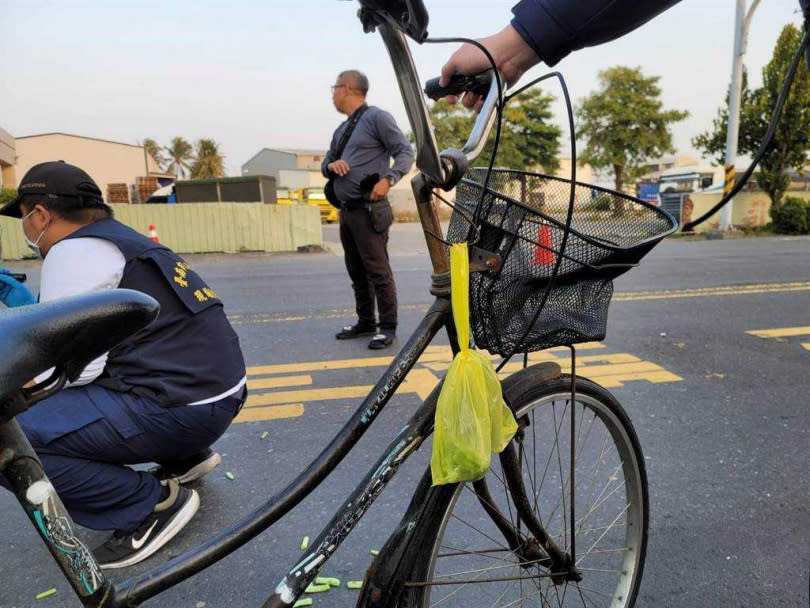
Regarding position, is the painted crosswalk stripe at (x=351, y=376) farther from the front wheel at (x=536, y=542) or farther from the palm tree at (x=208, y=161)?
the palm tree at (x=208, y=161)

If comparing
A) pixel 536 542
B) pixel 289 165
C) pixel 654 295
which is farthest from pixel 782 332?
pixel 289 165

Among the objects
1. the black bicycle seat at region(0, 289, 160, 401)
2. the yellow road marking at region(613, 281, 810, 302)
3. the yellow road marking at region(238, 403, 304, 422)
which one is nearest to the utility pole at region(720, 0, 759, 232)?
the yellow road marking at region(613, 281, 810, 302)

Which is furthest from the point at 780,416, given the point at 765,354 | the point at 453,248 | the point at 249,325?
the point at 249,325

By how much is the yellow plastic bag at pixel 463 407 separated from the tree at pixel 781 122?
59.7 ft

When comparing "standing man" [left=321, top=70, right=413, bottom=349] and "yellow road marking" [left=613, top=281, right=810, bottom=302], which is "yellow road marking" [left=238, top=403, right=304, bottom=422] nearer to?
"standing man" [left=321, top=70, right=413, bottom=349]

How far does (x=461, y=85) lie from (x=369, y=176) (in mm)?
3326

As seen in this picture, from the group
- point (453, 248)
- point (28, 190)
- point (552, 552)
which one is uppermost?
point (28, 190)

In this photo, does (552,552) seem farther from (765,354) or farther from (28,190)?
(765,354)

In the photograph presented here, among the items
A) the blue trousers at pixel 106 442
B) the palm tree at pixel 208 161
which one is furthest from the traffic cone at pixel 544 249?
the palm tree at pixel 208 161

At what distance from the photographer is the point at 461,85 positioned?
4.39ft

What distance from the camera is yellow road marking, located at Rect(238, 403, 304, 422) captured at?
10.9ft

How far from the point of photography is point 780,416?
129 inches

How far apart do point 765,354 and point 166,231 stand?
1148 centimetres

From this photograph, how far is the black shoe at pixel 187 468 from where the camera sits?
2.61 metres
